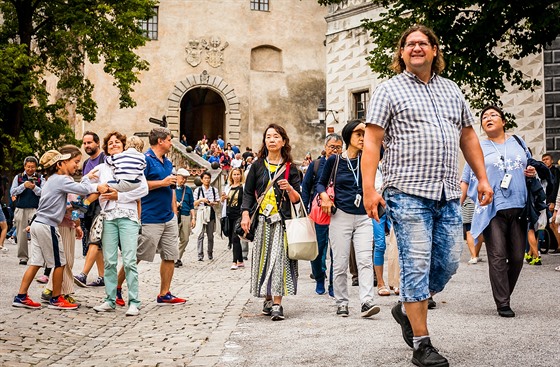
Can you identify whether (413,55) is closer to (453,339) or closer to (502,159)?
(453,339)

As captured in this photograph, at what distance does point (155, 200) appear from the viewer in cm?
998

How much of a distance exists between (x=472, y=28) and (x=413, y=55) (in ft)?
42.0

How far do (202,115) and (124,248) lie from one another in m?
39.0

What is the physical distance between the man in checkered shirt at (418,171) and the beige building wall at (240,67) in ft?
116

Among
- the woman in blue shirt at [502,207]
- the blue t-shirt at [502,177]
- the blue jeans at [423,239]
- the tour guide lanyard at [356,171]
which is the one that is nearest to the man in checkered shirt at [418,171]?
the blue jeans at [423,239]

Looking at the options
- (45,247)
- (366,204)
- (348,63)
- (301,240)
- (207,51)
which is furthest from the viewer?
(207,51)

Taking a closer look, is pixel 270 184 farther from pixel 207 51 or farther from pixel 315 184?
pixel 207 51

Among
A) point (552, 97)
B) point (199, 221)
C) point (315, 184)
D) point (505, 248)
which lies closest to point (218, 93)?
point (552, 97)

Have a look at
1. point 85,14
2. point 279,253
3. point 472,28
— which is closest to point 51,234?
point 279,253

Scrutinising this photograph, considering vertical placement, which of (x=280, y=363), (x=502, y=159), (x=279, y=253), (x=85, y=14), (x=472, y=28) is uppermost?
(x=85, y=14)

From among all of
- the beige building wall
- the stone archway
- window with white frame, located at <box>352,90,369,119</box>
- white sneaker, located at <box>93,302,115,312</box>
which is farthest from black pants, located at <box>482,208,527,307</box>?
the stone archway

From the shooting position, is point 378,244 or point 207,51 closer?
point 378,244

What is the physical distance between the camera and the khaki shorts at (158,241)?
392 inches

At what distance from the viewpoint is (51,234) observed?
980cm
